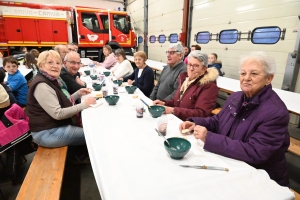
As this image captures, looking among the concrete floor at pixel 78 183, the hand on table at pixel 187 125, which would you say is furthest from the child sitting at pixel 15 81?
the hand on table at pixel 187 125

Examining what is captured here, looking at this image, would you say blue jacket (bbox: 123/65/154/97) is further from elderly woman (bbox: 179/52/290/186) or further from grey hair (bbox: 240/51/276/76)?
grey hair (bbox: 240/51/276/76)

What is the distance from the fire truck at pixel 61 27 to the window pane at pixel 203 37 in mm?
3681

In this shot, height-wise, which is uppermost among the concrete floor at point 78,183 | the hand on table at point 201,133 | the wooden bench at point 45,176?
the hand on table at point 201,133

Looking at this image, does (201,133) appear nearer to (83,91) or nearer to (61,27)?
(83,91)

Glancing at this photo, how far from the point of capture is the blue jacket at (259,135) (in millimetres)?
1033

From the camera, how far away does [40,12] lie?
7.06 metres

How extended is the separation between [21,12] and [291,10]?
813 centimetres

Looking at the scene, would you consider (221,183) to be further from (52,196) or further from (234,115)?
(52,196)

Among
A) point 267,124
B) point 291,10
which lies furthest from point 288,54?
point 267,124

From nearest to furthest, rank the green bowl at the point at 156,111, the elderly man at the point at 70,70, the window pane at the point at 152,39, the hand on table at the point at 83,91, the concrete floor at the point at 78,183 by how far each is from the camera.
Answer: the green bowl at the point at 156,111
the concrete floor at the point at 78,183
the hand on table at the point at 83,91
the elderly man at the point at 70,70
the window pane at the point at 152,39

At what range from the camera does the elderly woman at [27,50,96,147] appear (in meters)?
1.68

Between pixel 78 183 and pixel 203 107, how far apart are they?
1575mm

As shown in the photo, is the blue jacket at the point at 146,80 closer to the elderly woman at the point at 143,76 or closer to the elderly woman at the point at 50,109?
the elderly woman at the point at 143,76

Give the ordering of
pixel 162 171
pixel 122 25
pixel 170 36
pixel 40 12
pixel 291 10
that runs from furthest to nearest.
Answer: pixel 122 25
pixel 40 12
pixel 170 36
pixel 291 10
pixel 162 171
